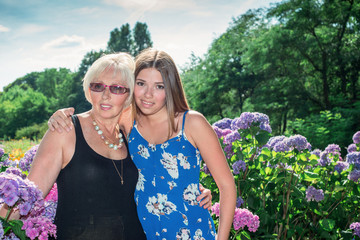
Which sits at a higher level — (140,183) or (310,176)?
(140,183)

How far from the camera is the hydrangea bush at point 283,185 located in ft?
10.9

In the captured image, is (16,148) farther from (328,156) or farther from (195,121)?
(195,121)

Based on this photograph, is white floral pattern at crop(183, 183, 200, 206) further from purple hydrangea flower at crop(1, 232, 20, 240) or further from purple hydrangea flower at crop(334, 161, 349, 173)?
purple hydrangea flower at crop(334, 161, 349, 173)

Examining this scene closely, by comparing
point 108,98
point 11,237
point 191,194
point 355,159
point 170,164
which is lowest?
point 355,159

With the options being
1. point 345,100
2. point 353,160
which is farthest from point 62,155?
point 345,100

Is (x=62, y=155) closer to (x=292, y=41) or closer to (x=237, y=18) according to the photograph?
(x=292, y=41)

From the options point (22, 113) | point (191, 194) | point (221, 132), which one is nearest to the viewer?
point (191, 194)

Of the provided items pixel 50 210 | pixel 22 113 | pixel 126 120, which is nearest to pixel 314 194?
pixel 126 120

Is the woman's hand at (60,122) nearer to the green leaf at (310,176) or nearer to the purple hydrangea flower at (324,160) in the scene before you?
the green leaf at (310,176)

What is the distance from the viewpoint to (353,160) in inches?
149

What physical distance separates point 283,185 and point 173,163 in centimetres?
163

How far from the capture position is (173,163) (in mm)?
2309

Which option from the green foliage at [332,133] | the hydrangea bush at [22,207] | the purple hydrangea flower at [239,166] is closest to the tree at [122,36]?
the green foliage at [332,133]

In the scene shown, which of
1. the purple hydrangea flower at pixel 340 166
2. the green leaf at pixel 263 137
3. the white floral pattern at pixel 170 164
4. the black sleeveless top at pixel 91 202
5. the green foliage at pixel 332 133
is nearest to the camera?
the black sleeveless top at pixel 91 202
